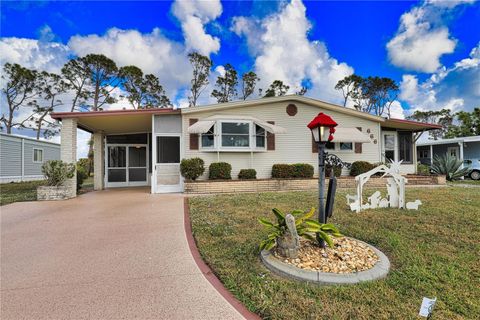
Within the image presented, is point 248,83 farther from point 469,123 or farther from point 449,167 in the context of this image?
point 469,123

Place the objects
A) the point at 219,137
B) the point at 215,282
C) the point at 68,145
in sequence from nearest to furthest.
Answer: the point at 215,282, the point at 68,145, the point at 219,137

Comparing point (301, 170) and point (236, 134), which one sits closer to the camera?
point (236, 134)

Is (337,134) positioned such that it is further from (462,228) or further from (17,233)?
(17,233)

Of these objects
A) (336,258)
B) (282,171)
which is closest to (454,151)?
(282,171)

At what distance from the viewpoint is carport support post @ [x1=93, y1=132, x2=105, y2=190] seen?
37.6 feet

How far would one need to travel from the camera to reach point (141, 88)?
77.4 ft

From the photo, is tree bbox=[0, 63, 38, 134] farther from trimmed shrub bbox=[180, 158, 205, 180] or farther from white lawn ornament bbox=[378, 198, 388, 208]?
white lawn ornament bbox=[378, 198, 388, 208]

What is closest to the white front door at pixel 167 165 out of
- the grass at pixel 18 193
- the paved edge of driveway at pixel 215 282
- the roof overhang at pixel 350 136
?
the grass at pixel 18 193

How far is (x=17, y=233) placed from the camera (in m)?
4.56

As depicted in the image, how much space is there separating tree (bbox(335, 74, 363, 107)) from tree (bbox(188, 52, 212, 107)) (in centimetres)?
1563

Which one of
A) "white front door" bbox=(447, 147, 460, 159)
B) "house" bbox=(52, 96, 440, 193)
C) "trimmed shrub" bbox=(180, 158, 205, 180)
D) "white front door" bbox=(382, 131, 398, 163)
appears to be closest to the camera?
"trimmed shrub" bbox=(180, 158, 205, 180)

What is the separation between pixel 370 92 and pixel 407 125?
657 inches

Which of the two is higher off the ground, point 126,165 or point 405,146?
point 405,146

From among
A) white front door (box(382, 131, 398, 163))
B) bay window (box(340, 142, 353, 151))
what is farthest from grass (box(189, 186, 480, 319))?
white front door (box(382, 131, 398, 163))
